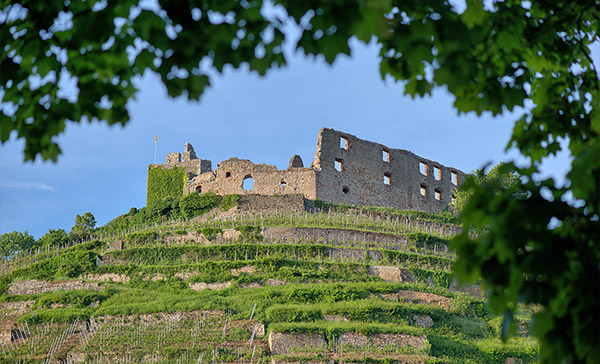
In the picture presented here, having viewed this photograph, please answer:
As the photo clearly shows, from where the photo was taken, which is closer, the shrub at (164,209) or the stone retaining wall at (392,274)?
the stone retaining wall at (392,274)

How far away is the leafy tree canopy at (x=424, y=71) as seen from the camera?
359cm

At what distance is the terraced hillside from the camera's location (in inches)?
811

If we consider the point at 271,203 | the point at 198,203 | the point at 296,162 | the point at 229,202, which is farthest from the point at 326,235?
the point at 296,162

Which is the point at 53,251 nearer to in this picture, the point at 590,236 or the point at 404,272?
the point at 404,272

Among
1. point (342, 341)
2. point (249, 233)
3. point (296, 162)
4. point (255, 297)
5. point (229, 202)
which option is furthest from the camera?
point (296, 162)

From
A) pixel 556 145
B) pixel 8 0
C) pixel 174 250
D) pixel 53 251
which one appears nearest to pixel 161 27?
pixel 8 0

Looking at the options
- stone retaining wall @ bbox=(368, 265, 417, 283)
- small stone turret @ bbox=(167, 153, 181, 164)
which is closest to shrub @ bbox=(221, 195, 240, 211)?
small stone turret @ bbox=(167, 153, 181, 164)

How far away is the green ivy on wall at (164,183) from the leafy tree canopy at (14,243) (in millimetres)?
7903

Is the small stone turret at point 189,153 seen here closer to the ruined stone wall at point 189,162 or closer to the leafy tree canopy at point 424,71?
the ruined stone wall at point 189,162

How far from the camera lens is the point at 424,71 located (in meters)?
4.80

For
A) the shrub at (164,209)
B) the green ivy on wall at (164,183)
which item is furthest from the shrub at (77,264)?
the green ivy on wall at (164,183)

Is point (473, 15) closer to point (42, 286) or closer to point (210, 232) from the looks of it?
point (42, 286)

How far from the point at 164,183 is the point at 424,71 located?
131 ft

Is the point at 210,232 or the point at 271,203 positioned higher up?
the point at 271,203
